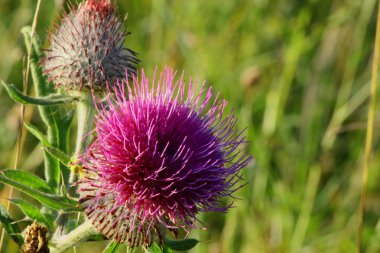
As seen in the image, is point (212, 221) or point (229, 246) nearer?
point (229, 246)

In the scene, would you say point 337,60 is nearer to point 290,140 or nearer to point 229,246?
point 290,140

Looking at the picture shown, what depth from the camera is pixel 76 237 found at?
2566 millimetres

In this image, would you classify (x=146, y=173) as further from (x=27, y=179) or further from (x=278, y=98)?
(x=278, y=98)

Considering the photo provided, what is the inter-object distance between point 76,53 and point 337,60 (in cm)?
390

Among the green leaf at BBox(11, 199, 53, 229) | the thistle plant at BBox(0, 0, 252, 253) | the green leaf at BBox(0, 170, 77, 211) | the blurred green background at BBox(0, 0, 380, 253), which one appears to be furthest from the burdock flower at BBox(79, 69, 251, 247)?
the blurred green background at BBox(0, 0, 380, 253)

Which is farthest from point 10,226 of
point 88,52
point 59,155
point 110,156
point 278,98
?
point 278,98

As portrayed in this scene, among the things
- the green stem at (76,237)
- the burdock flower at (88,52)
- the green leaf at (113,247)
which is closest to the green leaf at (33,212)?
the green stem at (76,237)

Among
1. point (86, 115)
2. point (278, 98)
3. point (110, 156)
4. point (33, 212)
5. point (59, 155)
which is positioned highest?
point (278, 98)

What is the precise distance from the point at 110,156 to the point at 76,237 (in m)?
0.40

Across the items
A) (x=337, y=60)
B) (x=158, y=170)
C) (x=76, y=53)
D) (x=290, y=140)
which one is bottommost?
(x=158, y=170)

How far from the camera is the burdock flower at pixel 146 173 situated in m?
2.53

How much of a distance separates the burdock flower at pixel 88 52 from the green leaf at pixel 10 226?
26.9 inches

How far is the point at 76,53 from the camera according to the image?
2.87m

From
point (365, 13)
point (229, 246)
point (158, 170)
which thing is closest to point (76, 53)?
point (158, 170)
